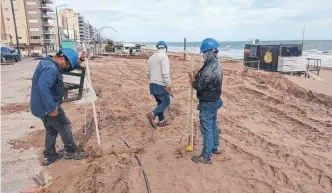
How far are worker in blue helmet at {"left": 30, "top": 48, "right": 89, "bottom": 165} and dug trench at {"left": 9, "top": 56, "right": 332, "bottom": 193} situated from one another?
0.74 feet

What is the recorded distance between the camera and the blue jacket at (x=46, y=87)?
3678 millimetres

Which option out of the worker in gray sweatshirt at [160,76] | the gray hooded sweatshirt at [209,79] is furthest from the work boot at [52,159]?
the gray hooded sweatshirt at [209,79]

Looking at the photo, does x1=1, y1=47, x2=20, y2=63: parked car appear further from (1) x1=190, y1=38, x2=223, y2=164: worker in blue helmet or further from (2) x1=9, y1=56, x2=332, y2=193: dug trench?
(1) x1=190, y1=38, x2=223, y2=164: worker in blue helmet

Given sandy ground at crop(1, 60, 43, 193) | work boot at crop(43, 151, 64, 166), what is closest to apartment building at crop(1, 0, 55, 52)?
sandy ground at crop(1, 60, 43, 193)

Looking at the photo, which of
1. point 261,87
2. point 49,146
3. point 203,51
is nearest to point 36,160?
point 49,146

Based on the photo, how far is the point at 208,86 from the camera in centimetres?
403

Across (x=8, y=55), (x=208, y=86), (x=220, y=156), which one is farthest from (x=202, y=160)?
(x=8, y=55)

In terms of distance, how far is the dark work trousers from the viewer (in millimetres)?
4088

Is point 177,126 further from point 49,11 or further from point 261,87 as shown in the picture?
point 49,11

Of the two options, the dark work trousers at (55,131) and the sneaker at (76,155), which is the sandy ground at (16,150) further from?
the sneaker at (76,155)

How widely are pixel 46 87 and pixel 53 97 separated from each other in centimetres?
31

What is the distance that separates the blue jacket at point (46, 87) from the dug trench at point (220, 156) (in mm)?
995

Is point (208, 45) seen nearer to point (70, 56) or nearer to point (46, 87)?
point (70, 56)

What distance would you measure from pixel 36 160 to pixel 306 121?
592 cm
